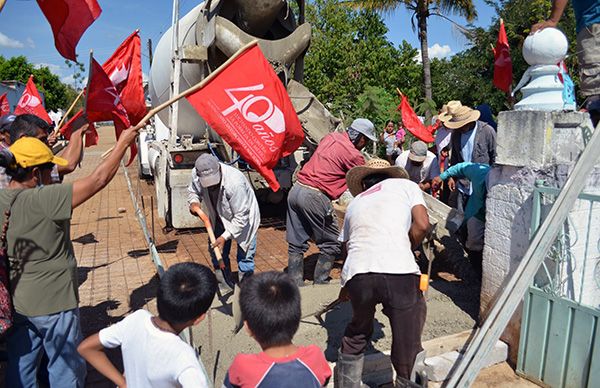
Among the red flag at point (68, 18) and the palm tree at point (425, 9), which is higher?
the palm tree at point (425, 9)

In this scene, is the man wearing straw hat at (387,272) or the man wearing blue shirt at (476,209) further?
the man wearing blue shirt at (476,209)

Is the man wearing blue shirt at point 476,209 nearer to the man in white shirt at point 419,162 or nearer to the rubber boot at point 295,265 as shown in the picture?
the man in white shirt at point 419,162

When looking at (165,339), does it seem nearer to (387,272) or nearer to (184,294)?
(184,294)

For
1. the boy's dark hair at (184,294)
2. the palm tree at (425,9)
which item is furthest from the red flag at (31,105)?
the palm tree at (425,9)

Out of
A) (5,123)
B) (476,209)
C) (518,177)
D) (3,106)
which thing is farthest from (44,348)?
(3,106)

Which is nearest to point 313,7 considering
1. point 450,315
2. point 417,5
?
point 417,5

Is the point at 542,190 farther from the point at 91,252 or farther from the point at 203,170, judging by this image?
the point at 91,252

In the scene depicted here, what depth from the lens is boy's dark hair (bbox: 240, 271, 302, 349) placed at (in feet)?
6.13

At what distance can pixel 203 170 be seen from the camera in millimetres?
4285

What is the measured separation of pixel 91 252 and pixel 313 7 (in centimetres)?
2241

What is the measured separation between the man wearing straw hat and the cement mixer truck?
4416 mm

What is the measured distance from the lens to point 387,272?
2.70 meters

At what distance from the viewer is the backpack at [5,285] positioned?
2.37 m

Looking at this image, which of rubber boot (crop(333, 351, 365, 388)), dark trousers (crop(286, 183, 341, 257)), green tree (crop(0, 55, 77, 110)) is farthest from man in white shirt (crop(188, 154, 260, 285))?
green tree (crop(0, 55, 77, 110))
